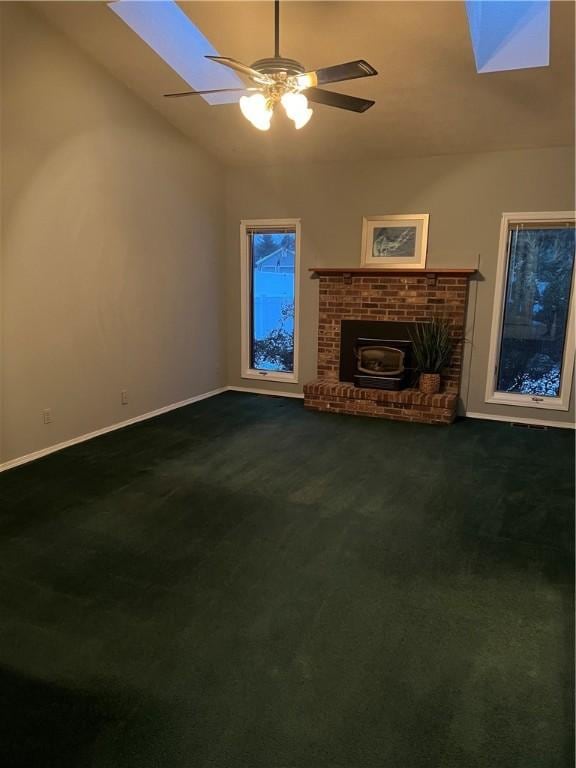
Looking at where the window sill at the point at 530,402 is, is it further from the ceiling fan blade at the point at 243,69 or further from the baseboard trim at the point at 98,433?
the ceiling fan blade at the point at 243,69

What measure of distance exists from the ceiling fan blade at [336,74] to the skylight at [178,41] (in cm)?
173

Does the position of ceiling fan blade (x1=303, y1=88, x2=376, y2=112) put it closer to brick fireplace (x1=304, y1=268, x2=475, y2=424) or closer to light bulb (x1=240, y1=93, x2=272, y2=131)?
light bulb (x1=240, y1=93, x2=272, y2=131)

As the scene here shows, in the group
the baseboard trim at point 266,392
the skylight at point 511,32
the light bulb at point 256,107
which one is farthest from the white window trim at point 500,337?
the light bulb at point 256,107

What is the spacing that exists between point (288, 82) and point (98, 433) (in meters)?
3.27

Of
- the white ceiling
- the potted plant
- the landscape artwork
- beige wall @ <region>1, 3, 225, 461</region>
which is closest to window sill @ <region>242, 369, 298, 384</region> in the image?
beige wall @ <region>1, 3, 225, 461</region>

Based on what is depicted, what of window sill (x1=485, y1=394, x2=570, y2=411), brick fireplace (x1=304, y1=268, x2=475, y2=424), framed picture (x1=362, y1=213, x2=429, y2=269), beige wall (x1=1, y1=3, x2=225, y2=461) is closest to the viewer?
beige wall (x1=1, y1=3, x2=225, y2=461)

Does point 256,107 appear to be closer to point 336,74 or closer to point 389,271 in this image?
point 336,74

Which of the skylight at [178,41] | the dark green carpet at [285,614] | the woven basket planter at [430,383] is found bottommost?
the dark green carpet at [285,614]

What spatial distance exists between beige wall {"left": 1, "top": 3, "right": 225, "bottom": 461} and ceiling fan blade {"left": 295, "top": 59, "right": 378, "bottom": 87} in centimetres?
217

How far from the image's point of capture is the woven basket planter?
5.20 m

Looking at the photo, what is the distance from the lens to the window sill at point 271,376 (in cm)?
626

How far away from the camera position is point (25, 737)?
1.57 metres

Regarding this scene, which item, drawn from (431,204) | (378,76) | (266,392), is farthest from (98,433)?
(431,204)

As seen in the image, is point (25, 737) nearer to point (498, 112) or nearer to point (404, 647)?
point (404, 647)
